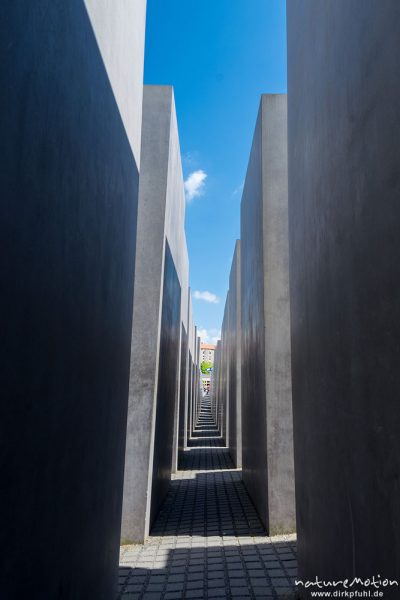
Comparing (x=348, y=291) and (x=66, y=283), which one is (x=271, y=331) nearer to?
(x=348, y=291)

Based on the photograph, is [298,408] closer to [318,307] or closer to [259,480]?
[318,307]

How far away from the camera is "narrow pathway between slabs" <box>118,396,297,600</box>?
4242 millimetres

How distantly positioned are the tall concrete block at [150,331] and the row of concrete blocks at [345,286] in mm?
2466

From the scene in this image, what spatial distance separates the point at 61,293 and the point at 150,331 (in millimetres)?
4145

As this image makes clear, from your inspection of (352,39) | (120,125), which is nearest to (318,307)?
(352,39)

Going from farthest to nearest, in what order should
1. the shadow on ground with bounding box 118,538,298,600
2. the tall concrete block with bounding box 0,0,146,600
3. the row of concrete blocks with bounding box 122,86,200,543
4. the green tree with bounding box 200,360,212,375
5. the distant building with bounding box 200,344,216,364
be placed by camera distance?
the distant building with bounding box 200,344,216,364
the green tree with bounding box 200,360,212,375
the row of concrete blocks with bounding box 122,86,200,543
the shadow on ground with bounding box 118,538,298,600
the tall concrete block with bounding box 0,0,146,600

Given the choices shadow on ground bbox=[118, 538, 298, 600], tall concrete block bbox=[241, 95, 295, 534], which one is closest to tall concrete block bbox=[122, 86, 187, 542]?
shadow on ground bbox=[118, 538, 298, 600]

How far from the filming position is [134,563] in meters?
4.97

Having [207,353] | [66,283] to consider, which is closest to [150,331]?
[66,283]

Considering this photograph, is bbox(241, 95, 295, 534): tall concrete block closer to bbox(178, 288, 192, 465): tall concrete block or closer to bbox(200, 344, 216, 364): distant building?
bbox(178, 288, 192, 465): tall concrete block

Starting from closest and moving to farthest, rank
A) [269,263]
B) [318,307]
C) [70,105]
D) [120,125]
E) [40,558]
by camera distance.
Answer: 1. [40,558]
2. [70,105]
3. [318,307]
4. [120,125]
5. [269,263]

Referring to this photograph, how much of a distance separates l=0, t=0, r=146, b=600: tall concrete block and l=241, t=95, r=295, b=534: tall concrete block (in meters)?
2.96

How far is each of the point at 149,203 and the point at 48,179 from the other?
4904 mm

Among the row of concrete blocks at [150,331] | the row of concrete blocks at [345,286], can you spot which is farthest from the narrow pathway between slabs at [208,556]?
the row of concrete blocks at [345,286]
